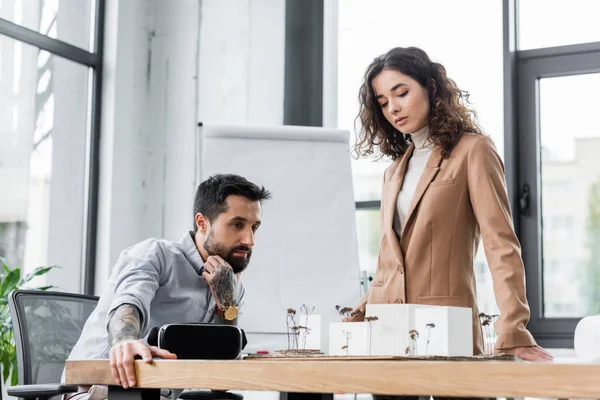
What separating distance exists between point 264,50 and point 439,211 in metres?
2.49

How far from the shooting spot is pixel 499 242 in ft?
5.60

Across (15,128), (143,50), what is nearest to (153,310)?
(15,128)

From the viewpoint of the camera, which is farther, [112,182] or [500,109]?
[112,182]

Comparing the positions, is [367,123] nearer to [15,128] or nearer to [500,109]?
[500,109]

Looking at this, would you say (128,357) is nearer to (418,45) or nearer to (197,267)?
(197,267)

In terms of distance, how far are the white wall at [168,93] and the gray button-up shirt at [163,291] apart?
2.05m

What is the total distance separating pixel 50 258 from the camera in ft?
12.7

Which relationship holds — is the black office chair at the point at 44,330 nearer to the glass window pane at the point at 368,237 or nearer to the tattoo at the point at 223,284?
the tattoo at the point at 223,284

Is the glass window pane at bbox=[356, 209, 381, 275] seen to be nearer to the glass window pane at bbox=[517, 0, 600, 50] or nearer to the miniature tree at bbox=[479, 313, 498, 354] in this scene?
the glass window pane at bbox=[517, 0, 600, 50]

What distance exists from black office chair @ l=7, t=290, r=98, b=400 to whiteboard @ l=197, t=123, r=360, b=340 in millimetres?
992

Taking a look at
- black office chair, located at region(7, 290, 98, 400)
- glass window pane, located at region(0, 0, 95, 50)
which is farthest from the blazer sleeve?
glass window pane, located at region(0, 0, 95, 50)

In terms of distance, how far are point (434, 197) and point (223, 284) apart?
55 cm

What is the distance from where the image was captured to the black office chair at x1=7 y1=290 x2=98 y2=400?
7.11ft

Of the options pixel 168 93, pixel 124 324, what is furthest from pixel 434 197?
pixel 168 93
